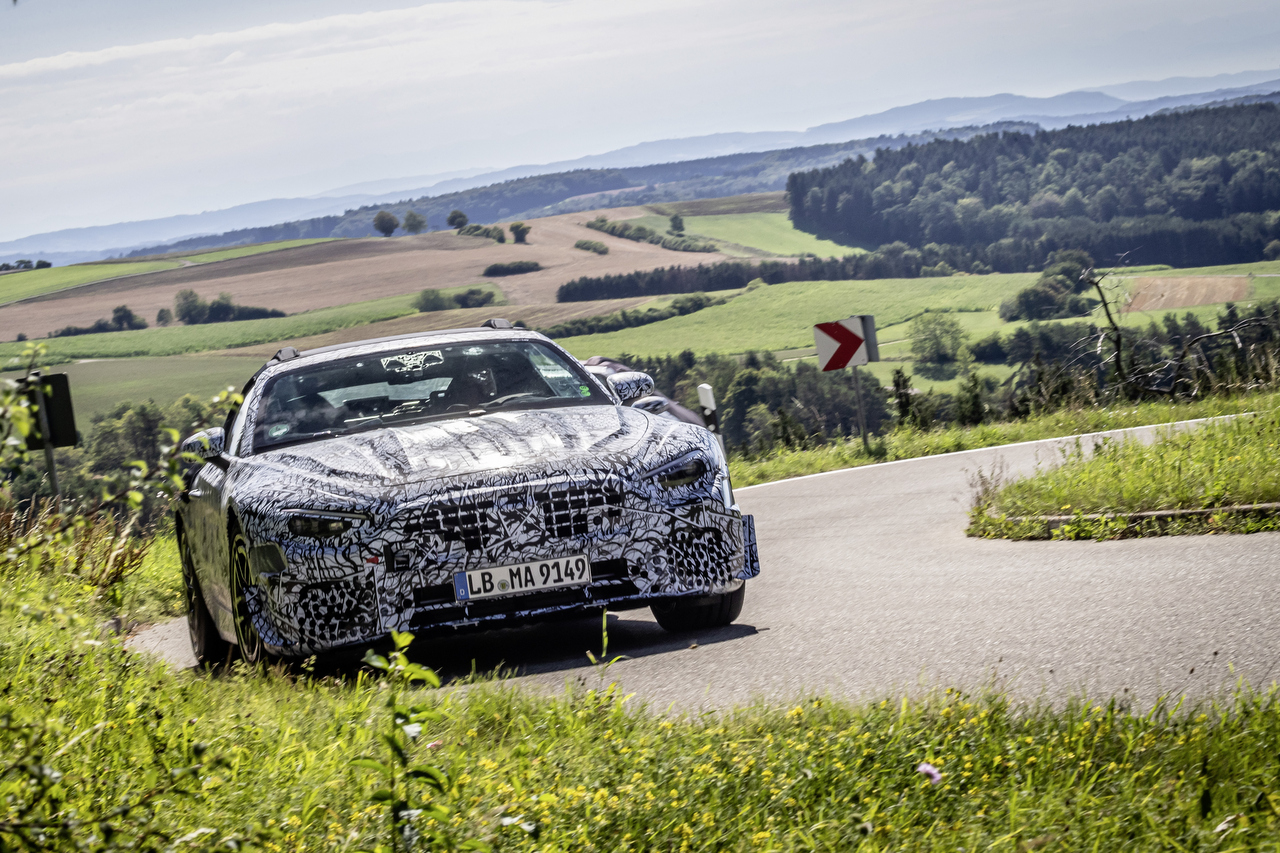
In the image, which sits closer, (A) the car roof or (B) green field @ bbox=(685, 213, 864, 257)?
(A) the car roof

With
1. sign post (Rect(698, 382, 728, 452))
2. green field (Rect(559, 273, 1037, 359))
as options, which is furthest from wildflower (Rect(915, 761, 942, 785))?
green field (Rect(559, 273, 1037, 359))

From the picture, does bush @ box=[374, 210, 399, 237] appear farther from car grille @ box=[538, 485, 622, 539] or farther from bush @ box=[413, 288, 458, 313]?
car grille @ box=[538, 485, 622, 539]

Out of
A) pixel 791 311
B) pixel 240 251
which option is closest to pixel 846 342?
pixel 791 311

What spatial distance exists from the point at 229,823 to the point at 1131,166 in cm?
17325

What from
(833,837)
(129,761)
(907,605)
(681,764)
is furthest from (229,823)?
(907,605)

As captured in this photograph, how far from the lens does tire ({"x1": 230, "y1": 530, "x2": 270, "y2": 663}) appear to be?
5.47 meters

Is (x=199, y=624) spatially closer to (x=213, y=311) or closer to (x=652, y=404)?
(x=652, y=404)

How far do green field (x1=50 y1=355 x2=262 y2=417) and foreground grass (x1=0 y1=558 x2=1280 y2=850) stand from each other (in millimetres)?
71263

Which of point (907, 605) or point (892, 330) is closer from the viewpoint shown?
point (907, 605)

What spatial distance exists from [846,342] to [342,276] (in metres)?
107

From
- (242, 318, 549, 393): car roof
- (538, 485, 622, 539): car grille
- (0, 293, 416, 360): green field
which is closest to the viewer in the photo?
(538, 485, 622, 539): car grille

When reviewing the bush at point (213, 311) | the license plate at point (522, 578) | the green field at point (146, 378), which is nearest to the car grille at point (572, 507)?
the license plate at point (522, 578)

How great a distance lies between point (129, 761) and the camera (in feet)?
12.1

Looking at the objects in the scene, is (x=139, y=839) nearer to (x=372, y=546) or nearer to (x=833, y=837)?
(x=833, y=837)
